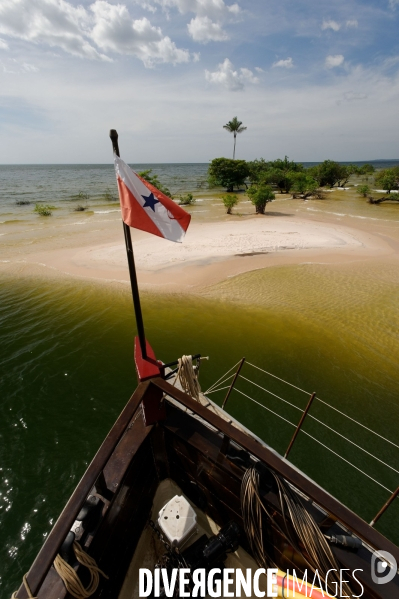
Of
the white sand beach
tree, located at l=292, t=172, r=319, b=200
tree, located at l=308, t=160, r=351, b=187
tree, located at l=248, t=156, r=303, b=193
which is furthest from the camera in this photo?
tree, located at l=308, t=160, r=351, b=187

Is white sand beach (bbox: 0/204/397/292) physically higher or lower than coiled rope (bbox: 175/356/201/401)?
lower

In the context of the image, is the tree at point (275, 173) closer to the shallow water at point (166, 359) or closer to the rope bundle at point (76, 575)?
the shallow water at point (166, 359)

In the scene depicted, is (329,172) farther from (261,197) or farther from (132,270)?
(132,270)

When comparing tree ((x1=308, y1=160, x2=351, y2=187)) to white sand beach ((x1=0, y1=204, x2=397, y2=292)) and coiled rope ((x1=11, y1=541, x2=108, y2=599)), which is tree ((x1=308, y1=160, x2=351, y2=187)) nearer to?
white sand beach ((x1=0, y1=204, x2=397, y2=292))

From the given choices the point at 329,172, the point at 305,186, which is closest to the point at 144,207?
the point at 305,186

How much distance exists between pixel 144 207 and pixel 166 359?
7769 millimetres

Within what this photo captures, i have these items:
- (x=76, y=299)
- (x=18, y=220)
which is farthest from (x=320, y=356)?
(x=18, y=220)

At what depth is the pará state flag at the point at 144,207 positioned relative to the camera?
160 inches

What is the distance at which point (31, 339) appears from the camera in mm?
12141

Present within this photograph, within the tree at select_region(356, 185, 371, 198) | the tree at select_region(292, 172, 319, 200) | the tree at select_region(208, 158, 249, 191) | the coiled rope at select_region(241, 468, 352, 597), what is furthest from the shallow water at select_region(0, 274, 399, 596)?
the tree at select_region(208, 158, 249, 191)

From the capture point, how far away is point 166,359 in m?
10.9

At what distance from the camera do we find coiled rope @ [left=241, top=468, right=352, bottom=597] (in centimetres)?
333

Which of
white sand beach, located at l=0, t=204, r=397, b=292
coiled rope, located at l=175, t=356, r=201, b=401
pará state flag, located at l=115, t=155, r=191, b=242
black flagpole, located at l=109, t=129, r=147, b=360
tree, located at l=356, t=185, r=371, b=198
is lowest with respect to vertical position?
white sand beach, located at l=0, t=204, r=397, b=292

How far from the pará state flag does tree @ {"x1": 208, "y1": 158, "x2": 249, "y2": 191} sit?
218ft
